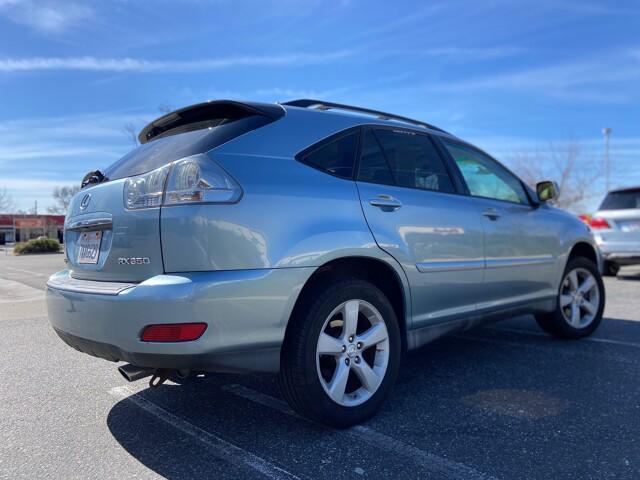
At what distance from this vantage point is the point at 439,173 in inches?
150

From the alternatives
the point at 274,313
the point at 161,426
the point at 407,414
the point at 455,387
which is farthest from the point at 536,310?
the point at 161,426

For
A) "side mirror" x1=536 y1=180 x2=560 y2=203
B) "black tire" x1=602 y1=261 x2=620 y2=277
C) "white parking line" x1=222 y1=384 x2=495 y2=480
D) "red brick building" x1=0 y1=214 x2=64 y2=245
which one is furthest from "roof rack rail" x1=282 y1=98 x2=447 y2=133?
"red brick building" x1=0 y1=214 x2=64 y2=245

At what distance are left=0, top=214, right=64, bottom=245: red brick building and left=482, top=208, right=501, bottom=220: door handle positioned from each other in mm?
67863

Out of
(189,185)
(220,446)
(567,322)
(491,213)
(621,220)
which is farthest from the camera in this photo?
(621,220)

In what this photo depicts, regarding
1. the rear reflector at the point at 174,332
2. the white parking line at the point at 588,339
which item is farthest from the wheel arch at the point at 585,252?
the rear reflector at the point at 174,332

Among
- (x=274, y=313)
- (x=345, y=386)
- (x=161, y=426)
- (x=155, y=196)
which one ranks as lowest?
(x=161, y=426)

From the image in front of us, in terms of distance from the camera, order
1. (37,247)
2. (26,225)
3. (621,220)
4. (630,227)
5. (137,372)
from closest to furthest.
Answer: (137,372) → (630,227) → (621,220) → (37,247) → (26,225)

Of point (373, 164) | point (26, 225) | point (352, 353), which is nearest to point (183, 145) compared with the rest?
point (373, 164)

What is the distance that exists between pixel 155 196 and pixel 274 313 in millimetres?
817

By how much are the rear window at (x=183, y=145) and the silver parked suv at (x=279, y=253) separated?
1 cm

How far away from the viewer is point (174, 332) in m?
2.36

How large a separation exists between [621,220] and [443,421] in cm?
832

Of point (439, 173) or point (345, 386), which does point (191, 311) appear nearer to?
point (345, 386)

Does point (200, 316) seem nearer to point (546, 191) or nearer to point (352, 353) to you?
point (352, 353)
